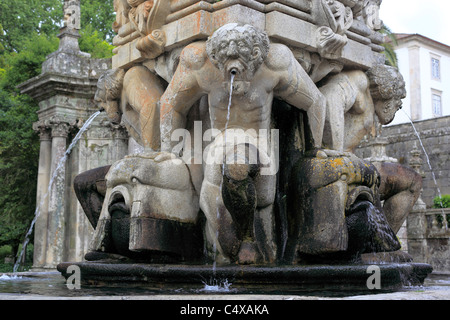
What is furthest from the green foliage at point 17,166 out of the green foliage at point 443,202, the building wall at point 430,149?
the green foliage at point 443,202

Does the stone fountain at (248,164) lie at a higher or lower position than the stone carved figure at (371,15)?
lower

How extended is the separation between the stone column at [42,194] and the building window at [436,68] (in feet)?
100

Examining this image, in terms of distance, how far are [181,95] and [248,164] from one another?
1047 mm

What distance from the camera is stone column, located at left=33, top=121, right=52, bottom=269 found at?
723 inches

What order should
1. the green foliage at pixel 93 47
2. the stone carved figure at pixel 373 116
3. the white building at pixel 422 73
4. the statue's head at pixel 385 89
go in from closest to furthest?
the stone carved figure at pixel 373 116 → the statue's head at pixel 385 89 → the green foliage at pixel 93 47 → the white building at pixel 422 73

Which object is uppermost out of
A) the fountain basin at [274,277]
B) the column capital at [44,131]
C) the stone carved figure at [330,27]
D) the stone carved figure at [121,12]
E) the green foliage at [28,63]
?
the green foliage at [28,63]

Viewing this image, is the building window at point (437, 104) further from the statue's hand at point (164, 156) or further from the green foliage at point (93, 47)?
the statue's hand at point (164, 156)

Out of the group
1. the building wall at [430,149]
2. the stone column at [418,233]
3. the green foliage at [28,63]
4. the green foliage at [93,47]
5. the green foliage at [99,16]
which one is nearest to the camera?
the stone column at [418,233]

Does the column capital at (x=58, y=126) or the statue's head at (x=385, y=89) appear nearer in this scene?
the statue's head at (x=385, y=89)

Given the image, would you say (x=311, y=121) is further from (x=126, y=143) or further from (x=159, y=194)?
(x=126, y=143)

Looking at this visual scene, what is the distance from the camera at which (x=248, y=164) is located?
14.7 ft

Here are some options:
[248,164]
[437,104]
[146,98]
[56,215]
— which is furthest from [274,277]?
[437,104]

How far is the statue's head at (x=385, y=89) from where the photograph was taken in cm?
612
